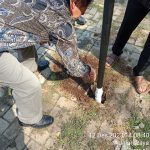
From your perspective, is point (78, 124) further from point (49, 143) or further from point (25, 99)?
point (25, 99)

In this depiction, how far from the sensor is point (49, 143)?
3.13 m

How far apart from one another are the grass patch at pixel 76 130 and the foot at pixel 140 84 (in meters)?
0.64

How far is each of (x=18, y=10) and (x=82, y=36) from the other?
6.58ft

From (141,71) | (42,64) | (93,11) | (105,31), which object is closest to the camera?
(105,31)

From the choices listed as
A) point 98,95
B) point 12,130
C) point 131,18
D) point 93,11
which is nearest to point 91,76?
point 98,95

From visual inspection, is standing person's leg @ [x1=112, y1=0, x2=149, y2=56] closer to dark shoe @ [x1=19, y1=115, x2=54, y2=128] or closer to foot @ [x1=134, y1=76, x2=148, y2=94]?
foot @ [x1=134, y1=76, x2=148, y2=94]

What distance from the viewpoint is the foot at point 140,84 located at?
3.60m

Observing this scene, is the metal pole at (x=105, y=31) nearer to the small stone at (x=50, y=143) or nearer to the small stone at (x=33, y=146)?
the small stone at (x=50, y=143)

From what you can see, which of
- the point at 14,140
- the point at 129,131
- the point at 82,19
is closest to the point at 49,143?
the point at 14,140

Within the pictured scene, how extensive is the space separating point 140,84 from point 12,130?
1.68 metres

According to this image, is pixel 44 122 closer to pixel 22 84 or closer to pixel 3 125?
pixel 3 125

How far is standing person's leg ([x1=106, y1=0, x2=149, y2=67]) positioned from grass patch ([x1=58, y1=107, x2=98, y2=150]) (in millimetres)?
877

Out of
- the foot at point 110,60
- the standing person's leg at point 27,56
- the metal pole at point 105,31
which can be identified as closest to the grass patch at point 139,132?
the metal pole at point 105,31

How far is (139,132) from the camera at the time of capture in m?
3.23
